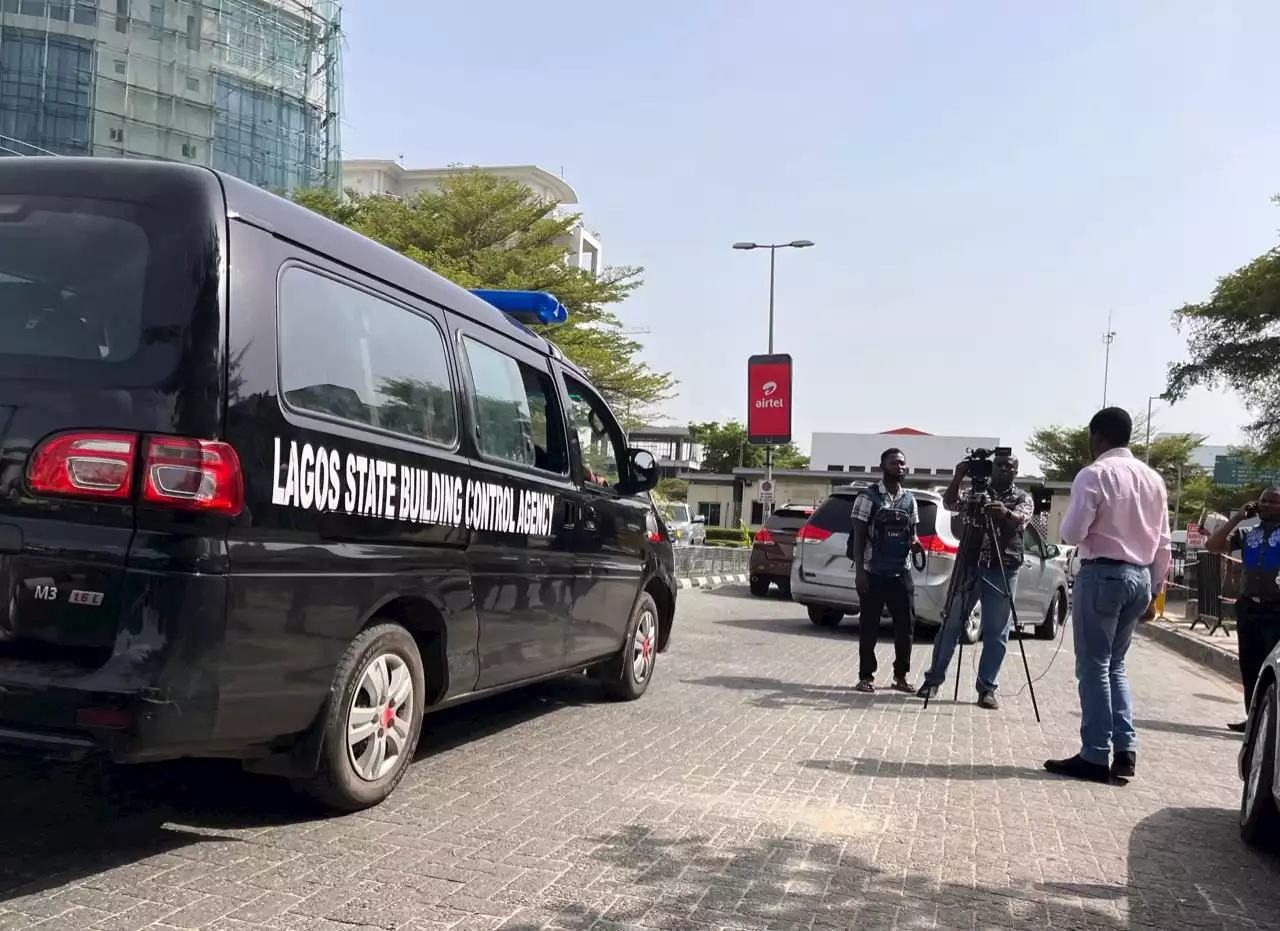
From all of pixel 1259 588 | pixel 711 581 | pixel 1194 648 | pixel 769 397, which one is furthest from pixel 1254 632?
pixel 769 397

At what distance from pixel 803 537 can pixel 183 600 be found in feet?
35.0

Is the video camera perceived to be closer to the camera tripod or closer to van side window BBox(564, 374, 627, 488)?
the camera tripod

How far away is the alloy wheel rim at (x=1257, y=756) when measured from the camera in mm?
4656

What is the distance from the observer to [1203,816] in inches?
206

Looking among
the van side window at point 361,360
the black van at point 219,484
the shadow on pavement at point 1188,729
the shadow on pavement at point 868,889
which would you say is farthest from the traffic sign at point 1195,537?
the black van at point 219,484

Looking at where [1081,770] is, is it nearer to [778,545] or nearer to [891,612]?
[891,612]

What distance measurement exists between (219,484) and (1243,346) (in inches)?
1325

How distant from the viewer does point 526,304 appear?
254 inches

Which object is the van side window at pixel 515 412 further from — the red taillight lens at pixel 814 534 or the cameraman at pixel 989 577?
the red taillight lens at pixel 814 534

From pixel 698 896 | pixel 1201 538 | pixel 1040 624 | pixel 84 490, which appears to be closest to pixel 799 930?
pixel 698 896

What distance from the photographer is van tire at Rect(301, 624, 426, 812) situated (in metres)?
4.08

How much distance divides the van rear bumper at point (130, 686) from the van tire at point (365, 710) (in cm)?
73

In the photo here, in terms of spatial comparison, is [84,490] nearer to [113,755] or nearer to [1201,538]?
[113,755]

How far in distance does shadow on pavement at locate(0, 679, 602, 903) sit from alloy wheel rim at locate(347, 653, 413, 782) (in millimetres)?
250
